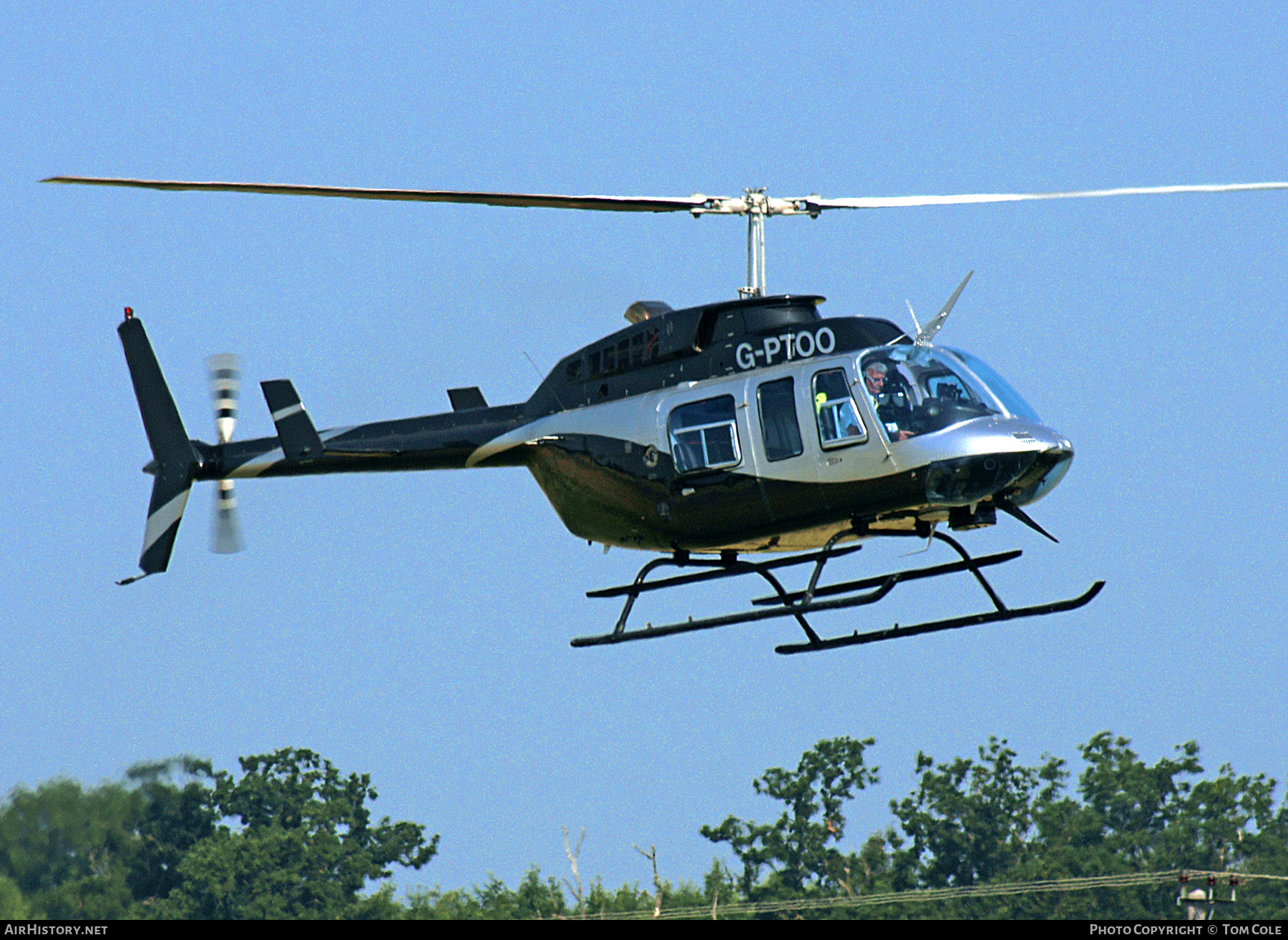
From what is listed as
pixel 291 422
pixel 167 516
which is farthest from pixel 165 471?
pixel 291 422

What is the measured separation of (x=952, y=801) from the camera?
7088 cm

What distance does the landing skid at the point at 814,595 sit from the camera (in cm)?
1812

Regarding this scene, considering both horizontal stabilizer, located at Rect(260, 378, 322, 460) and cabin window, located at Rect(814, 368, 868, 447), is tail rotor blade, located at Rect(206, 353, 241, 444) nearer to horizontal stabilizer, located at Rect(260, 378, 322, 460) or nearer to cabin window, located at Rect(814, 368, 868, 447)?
horizontal stabilizer, located at Rect(260, 378, 322, 460)

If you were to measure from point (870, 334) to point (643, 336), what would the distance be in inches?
92.7

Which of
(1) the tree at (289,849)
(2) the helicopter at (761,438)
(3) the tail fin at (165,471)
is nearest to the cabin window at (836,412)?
(2) the helicopter at (761,438)

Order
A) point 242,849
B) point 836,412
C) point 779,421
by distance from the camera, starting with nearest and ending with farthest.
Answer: point 836,412
point 779,421
point 242,849

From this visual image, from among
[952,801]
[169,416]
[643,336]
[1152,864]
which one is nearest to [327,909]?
[952,801]

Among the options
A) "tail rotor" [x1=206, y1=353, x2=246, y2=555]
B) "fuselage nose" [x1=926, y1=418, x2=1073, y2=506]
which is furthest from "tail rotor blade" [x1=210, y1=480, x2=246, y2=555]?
"fuselage nose" [x1=926, y1=418, x2=1073, y2=506]

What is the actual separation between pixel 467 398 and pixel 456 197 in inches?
135

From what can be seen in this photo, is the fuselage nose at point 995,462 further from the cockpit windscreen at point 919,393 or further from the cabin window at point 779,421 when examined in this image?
the cabin window at point 779,421

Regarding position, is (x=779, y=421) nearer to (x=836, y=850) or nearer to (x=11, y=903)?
(x=11, y=903)

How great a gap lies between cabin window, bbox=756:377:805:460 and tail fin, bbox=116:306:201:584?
704 cm

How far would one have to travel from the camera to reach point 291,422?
21.7 metres

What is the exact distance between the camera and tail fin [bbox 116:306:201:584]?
73.8 ft
